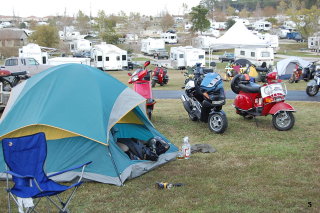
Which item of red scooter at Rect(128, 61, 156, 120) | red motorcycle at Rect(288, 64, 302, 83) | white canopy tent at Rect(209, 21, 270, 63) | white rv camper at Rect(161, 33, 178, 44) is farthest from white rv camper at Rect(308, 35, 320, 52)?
red scooter at Rect(128, 61, 156, 120)

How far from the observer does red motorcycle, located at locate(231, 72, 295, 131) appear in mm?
8164

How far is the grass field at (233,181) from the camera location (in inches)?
189

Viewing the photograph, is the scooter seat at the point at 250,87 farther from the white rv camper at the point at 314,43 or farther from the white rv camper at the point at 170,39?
the white rv camper at the point at 170,39

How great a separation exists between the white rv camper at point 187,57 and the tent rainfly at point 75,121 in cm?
2519

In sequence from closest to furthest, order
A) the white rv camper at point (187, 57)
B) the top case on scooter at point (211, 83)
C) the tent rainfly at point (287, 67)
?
the top case on scooter at point (211, 83), the tent rainfly at point (287, 67), the white rv camper at point (187, 57)

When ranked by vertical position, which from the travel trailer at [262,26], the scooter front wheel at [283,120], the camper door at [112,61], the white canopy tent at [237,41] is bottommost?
the camper door at [112,61]

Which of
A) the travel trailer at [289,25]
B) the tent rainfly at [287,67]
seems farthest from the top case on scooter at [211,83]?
the travel trailer at [289,25]

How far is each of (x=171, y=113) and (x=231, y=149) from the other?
372 centimetres

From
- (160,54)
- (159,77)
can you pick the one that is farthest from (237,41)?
(160,54)

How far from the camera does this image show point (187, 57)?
103ft

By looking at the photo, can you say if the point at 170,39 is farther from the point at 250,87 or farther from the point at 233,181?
the point at 233,181

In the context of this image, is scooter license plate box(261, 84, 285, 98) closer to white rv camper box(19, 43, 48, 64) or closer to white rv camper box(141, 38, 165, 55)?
white rv camper box(19, 43, 48, 64)

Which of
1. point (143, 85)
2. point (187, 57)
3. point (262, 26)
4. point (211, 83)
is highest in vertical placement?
point (262, 26)

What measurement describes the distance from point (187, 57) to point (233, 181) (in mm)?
26143
